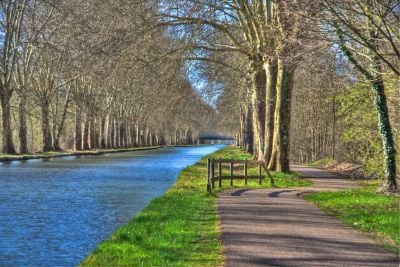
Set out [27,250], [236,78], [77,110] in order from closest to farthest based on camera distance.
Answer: [27,250]
[236,78]
[77,110]

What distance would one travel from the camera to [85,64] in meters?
31.3

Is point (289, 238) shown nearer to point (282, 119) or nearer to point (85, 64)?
point (282, 119)

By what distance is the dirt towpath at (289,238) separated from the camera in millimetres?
9367

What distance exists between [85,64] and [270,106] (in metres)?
9.56

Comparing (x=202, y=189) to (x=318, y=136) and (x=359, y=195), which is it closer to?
(x=359, y=195)

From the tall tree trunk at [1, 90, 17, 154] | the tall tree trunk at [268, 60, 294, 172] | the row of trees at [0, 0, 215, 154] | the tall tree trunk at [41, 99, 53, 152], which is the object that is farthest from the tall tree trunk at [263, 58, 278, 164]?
the tall tree trunk at [41, 99, 53, 152]

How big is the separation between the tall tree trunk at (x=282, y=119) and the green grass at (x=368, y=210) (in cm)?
719

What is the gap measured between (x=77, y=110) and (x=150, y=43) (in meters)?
35.4

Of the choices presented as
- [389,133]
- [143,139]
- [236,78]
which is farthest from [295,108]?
[143,139]

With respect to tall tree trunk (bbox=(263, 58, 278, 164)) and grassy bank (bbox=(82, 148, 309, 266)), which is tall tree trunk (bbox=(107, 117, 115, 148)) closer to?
tall tree trunk (bbox=(263, 58, 278, 164))

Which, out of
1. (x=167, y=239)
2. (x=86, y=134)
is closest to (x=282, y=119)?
(x=167, y=239)

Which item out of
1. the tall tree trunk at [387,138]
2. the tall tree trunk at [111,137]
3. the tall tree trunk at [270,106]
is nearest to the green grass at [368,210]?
the tall tree trunk at [387,138]

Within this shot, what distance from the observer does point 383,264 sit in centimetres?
930

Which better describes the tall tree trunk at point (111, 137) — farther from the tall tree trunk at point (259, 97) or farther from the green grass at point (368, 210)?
the green grass at point (368, 210)
